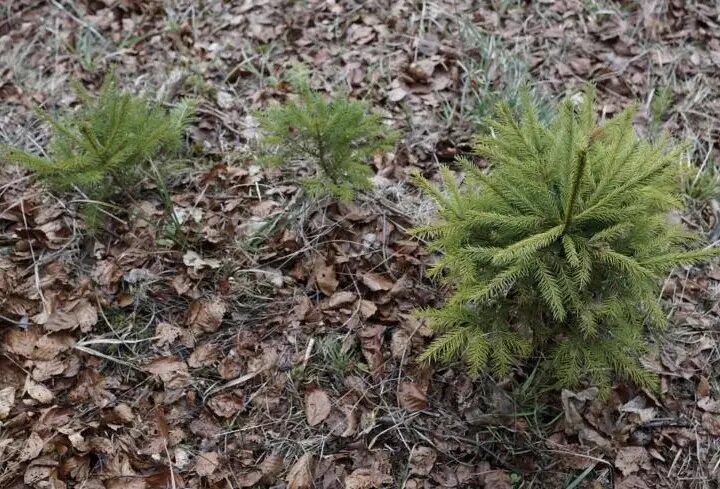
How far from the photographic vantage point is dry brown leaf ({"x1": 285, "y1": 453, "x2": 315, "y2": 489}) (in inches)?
97.5

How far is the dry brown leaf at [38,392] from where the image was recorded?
262 centimetres

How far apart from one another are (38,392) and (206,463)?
84 cm

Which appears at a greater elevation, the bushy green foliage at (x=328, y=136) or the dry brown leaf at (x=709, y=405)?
the bushy green foliage at (x=328, y=136)

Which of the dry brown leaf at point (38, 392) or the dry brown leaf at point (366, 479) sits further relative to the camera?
the dry brown leaf at point (38, 392)

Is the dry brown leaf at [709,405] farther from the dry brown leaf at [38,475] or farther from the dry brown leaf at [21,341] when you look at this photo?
the dry brown leaf at [21,341]

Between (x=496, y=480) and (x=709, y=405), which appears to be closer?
(x=496, y=480)

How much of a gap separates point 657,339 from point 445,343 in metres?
1.23

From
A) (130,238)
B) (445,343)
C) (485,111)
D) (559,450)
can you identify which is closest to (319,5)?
(485,111)

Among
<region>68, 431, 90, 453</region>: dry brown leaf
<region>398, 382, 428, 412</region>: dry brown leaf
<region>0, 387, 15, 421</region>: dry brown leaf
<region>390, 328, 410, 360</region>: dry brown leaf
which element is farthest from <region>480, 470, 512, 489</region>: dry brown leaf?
<region>0, 387, 15, 421</region>: dry brown leaf

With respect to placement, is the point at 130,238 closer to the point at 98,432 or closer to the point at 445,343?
the point at 98,432

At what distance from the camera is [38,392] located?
8.66 ft

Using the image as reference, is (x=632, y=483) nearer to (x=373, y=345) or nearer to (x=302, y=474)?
(x=373, y=345)

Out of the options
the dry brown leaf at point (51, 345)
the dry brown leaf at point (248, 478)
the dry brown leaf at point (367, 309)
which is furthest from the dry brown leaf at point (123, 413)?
the dry brown leaf at point (367, 309)

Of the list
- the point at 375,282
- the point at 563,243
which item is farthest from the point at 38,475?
the point at 563,243
